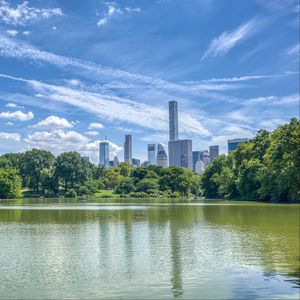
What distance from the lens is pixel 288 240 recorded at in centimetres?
2294

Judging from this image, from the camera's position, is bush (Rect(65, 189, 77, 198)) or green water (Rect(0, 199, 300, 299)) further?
bush (Rect(65, 189, 77, 198))

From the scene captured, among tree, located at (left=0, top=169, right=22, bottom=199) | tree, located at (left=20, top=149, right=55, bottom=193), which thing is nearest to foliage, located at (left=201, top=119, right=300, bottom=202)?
tree, located at (left=0, top=169, right=22, bottom=199)

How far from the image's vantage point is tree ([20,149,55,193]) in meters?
147

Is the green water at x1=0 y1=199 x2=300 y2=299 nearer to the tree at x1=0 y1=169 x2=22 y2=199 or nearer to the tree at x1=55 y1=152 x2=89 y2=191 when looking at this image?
the tree at x1=0 y1=169 x2=22 y2=199

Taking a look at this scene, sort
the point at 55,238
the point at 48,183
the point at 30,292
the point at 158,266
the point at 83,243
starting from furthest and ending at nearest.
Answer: the point at 48,183 < the point at 55,238 < the point at 83,243 < the point at 158,266 < the point at 30,292

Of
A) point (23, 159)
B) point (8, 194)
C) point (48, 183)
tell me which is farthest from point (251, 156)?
point (23, 159)

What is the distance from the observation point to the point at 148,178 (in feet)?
Answer: 472

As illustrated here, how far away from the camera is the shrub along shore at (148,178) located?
8412cm

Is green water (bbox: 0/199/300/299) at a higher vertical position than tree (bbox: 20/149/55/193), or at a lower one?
lower

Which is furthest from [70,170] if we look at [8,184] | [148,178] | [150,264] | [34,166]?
[150,264]

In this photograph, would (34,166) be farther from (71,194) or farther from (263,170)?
(263,170)

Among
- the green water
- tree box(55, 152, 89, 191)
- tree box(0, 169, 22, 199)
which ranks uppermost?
tree box(55, 152, 89, 191)

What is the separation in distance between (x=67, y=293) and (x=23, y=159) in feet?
475

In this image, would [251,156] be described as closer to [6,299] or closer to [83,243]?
[83,243]
